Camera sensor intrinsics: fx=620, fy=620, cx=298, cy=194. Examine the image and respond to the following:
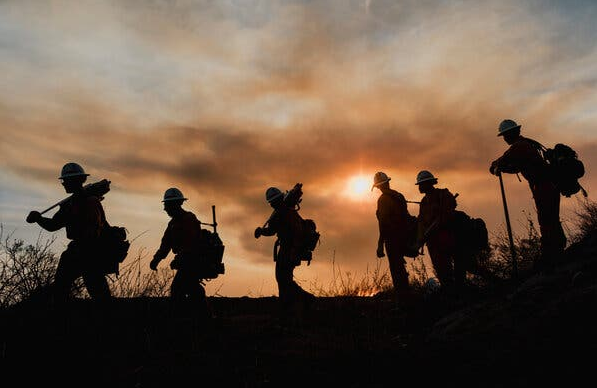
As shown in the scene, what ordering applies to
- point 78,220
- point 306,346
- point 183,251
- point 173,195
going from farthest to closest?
point 173,195
point 183,251
point 78,220
point 306,346

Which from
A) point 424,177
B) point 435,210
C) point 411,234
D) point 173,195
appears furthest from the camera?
point 411,234

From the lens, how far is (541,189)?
9.27 m

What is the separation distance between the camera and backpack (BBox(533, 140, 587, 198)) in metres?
9.24

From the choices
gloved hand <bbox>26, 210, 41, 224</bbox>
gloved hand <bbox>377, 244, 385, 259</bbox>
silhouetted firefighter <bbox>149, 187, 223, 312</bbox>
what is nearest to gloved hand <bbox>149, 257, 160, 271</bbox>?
silhouetted firefighter <bbox>149, 187, 223, 312</bbox>

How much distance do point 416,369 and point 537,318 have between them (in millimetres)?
1818

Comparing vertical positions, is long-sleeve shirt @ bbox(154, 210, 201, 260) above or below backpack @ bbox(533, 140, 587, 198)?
below

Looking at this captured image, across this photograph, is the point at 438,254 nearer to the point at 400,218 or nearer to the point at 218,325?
the point at 400,218

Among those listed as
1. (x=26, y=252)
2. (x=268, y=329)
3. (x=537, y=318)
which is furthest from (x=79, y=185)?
(x=537, y=318)

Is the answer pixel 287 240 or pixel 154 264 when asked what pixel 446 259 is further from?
pixel 154 264

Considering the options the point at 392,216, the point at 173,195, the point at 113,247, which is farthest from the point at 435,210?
the point at 113,247

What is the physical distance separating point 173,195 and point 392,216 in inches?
162

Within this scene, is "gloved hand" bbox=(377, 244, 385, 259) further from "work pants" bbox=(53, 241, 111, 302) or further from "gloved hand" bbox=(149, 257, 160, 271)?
"work pants" bbox=(53, 241, 111, 302)

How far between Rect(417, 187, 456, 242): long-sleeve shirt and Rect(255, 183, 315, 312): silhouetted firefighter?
212 centimetres

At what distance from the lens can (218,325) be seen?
9.33 meters
